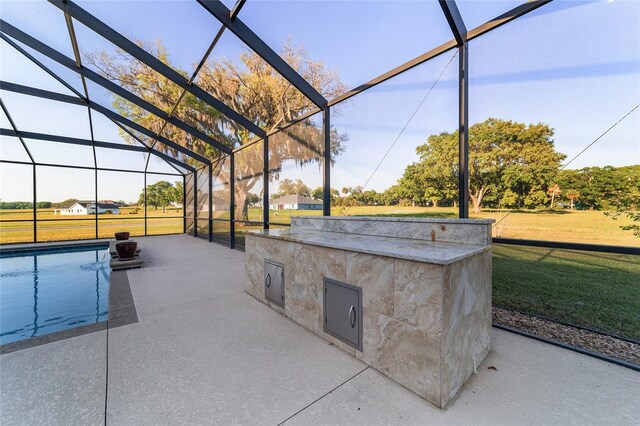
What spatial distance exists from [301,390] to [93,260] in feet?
28.2

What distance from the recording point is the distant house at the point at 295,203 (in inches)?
203

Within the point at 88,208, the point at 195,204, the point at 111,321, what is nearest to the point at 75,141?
the point at 88,208

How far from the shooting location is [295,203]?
600 cm

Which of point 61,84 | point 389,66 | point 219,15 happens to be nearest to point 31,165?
point 61,84

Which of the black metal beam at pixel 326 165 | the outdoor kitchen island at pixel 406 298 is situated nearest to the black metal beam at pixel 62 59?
the black metal beam at pixel 326 165

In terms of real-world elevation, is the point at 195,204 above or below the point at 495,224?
above

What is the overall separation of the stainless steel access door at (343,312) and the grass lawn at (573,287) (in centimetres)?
214

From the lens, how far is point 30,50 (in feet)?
17.9

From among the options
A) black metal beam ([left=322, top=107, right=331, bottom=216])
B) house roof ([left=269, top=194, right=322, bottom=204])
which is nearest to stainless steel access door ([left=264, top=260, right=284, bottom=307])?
black metal beam ([left=322, top=107, right=331, bottom=216])

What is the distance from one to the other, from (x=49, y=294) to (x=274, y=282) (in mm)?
4501

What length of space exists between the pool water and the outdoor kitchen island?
10.0 feet

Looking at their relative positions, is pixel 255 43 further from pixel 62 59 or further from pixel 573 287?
pixel 573 287

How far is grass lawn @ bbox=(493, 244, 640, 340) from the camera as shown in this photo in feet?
8.71

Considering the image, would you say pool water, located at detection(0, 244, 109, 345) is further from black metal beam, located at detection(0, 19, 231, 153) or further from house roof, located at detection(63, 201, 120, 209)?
black metal beam, located at detection(0, 19, 231, 153)
